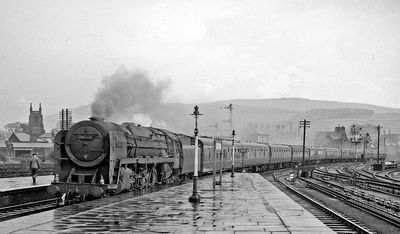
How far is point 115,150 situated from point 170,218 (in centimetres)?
728

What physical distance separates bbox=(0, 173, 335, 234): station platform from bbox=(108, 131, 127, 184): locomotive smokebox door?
1.36m

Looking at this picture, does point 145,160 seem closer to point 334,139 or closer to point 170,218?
point 170,218

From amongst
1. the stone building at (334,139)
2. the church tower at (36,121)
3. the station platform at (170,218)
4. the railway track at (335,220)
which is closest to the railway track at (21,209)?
the station platform at (170,218)

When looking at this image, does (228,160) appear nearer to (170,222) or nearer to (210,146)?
(210,146)

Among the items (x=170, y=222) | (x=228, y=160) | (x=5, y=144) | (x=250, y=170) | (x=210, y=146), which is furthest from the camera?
(x=5, y=144)

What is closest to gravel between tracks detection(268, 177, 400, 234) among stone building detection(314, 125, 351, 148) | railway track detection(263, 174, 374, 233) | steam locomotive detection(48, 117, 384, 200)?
railway track detection(263, 174, 374, 233)

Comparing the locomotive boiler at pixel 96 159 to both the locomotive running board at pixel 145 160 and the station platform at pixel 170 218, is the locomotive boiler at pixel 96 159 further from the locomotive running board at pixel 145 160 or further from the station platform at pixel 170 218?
the station platform at pixel 170 218

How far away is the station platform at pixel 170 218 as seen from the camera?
12.1 m

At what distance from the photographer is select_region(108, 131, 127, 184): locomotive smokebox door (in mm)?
20500

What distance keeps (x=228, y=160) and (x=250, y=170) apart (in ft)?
42.1

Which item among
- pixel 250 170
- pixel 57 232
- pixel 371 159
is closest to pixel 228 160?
pixel 250 170

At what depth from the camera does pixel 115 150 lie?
2081 centimetres

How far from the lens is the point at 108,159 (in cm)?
2056

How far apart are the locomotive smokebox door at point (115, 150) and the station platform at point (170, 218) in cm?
136
